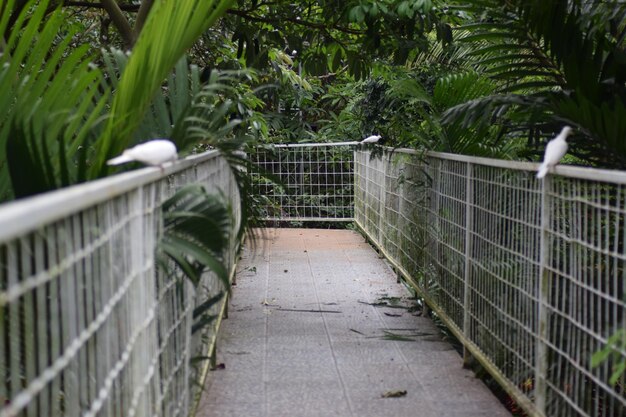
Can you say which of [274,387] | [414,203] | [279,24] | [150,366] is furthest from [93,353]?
[279,24]

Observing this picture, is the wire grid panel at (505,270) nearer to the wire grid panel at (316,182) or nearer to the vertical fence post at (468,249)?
the vertical fence post at (468,249)

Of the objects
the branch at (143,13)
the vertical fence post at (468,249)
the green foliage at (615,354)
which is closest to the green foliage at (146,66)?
the green foliage at (615,354)

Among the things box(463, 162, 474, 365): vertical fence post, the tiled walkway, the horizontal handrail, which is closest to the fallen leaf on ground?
the tiled walkway

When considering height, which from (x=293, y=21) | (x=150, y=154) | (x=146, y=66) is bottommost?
(x=150, y=154)

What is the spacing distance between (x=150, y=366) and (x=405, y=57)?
4954 mm

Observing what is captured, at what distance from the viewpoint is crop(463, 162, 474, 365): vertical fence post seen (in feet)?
17.0

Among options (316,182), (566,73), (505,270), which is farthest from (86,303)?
(316,182)

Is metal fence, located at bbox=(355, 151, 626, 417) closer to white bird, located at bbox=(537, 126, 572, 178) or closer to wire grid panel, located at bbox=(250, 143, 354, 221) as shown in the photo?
white bird, located at bbox=(537, 126, 572, 178)

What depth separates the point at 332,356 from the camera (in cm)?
562

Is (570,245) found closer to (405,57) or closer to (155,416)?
(155,416)

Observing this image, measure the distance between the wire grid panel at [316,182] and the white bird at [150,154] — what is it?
411 inches

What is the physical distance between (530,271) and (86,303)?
8.70 feet

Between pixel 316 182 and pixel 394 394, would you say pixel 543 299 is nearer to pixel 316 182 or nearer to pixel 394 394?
pixel 394 394

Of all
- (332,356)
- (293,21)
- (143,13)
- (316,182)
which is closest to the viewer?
(332,356)
